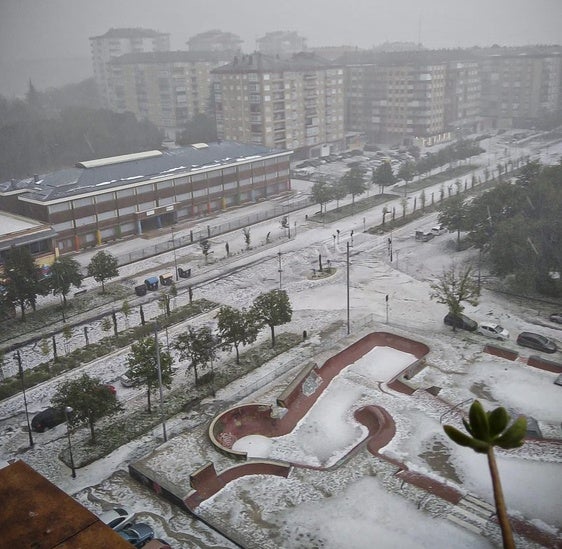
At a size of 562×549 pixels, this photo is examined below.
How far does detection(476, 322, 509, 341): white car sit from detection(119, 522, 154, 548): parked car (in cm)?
1842

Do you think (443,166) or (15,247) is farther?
(443,166)

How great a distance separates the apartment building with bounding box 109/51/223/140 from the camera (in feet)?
350

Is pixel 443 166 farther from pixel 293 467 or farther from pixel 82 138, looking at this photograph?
pixel 293 467

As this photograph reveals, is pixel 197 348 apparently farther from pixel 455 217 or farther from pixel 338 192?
pixel 338 192

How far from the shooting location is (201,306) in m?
35.3

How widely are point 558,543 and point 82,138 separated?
85403mm

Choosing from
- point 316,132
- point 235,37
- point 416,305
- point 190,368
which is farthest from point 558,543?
point 235,37

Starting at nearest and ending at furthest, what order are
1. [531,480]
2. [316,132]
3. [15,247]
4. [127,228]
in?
[531,480]
[15,247]
[127,228]
[316,132]

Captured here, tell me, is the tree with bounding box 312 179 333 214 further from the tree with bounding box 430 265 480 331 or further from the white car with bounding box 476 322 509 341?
the white car with bounding box 476 322 509 341

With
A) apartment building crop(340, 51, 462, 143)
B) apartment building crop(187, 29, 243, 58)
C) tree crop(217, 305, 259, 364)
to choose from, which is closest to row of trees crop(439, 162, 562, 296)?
tree crop(217, 305, 259, 364)

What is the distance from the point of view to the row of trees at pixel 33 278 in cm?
3359

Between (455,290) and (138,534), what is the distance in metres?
22.0

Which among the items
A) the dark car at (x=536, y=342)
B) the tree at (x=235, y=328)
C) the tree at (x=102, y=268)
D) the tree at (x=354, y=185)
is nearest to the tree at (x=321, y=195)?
the tree at (x=354, y=185)

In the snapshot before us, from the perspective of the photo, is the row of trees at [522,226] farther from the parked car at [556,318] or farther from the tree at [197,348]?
the tree at [197,348]
